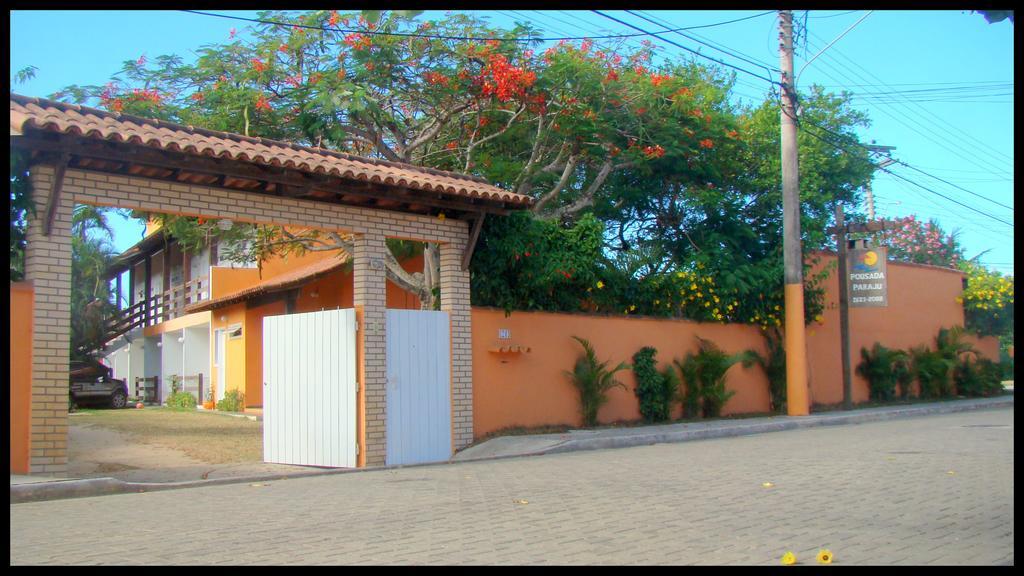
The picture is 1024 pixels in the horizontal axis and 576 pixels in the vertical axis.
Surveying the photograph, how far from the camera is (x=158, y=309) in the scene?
32938 mm

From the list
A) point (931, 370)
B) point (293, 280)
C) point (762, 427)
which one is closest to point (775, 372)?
point (762, 427)

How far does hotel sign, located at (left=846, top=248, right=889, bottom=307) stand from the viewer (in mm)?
21469

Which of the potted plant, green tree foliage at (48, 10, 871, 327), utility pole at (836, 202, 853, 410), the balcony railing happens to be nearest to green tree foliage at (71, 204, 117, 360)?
the balcony railing

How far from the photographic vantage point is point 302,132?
16094mm

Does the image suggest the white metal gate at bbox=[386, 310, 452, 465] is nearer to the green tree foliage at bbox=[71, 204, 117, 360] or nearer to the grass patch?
the grass patch

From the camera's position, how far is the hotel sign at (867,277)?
21469 mm

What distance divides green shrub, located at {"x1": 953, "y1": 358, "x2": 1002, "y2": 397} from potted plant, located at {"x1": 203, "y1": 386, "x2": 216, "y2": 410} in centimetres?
2158

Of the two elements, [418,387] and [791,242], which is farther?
[791,242]

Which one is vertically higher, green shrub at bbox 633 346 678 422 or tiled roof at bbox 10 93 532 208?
tiled roof at bbox 10 93 532 208

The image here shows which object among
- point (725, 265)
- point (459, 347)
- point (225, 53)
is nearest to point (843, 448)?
point (459, 347)

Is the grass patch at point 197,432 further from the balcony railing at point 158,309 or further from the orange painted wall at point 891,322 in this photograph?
the orange painted wall at point 891,322

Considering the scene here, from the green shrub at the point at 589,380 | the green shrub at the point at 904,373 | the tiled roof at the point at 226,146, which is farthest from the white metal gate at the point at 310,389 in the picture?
the green shrub at the point at 904,373

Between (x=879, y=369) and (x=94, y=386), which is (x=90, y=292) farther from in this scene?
(x=879, y=369)

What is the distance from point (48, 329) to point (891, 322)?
879 inches
